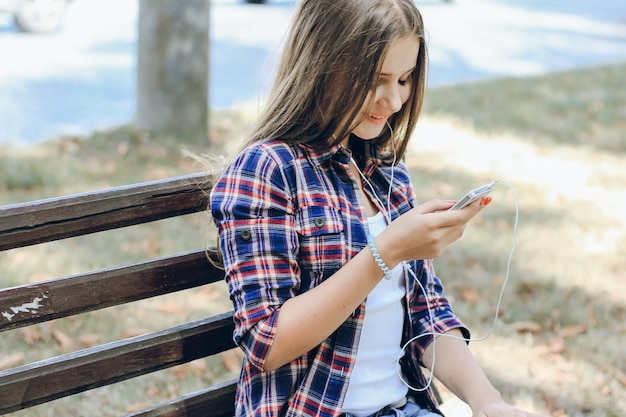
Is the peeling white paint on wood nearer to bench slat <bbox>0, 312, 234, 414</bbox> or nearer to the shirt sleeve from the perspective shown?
bench slat <bbox>0, 312, 234, 414</bbox>

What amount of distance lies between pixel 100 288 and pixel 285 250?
0.45 m

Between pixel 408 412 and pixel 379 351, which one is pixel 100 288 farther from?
pixel 408 412

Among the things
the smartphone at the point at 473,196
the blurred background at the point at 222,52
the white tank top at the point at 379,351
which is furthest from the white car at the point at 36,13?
the smartphone at the point at 473,196

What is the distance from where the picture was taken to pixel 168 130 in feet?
19.0

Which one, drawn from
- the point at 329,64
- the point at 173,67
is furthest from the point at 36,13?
the point at 329,64

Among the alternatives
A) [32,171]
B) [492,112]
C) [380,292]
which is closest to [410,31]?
[380,292]

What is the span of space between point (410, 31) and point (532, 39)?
10774 mm

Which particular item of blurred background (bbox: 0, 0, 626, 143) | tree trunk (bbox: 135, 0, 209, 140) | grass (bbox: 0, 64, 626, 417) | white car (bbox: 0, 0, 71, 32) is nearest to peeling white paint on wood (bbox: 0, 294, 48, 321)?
grass (bbox: 0, 64, 626, 417)

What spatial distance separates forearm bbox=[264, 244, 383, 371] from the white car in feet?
28.5

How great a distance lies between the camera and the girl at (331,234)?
5.76 ft

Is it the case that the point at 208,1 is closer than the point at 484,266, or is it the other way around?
the point at 484,266

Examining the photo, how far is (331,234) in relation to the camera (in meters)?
1.85

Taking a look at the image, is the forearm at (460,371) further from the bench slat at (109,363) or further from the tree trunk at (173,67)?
the tree trunk at (173,67)

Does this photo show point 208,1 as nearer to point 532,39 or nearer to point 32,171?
point 32,171
